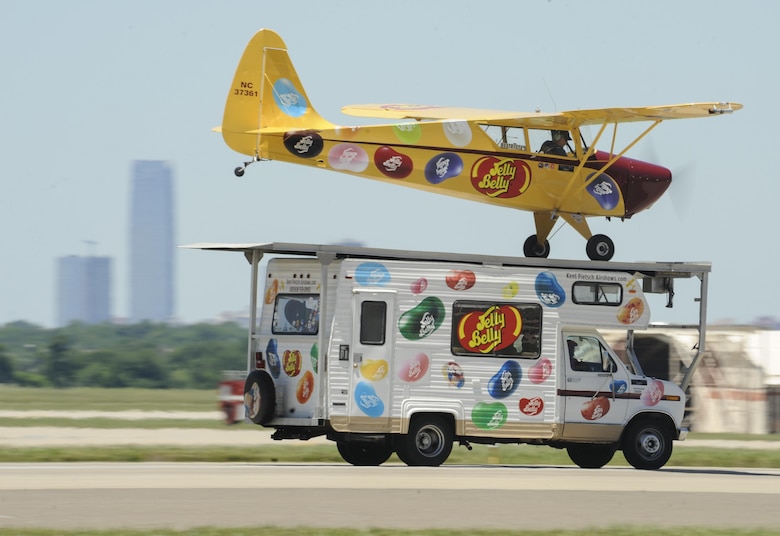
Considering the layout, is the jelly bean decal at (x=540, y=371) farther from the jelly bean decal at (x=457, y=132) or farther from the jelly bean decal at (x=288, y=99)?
the jelly bean decal at (x=288, y=99)

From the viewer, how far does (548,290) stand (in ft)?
61.1

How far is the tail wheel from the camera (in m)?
19.2

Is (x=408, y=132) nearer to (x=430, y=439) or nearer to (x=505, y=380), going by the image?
(x=505, y=380)

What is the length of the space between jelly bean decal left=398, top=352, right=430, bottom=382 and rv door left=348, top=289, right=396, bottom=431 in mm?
181

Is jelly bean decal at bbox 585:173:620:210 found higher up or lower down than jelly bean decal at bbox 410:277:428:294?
higher up

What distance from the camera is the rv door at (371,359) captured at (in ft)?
58.9

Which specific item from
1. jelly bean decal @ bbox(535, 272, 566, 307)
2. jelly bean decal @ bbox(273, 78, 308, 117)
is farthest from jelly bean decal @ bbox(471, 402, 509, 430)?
jelly bean decal @ bbox(273, 78, 308, 117)

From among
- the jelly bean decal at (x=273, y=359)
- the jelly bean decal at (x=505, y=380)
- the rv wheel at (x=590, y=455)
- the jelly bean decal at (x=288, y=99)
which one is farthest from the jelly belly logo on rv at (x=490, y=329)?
the jelly bean decal at (x=288, y=99)

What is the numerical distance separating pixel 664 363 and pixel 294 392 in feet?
43.5

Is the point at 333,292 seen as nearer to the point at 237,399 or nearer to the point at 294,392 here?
the point at 294,392

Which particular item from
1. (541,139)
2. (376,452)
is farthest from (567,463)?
(541,139)

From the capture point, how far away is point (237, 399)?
2827 centimetres

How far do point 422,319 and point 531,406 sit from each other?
1.95 m

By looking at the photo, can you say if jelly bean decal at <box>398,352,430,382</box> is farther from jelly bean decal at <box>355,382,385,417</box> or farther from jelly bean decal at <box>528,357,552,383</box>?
jelly bean decal at <box>528,357,552,383</box>
